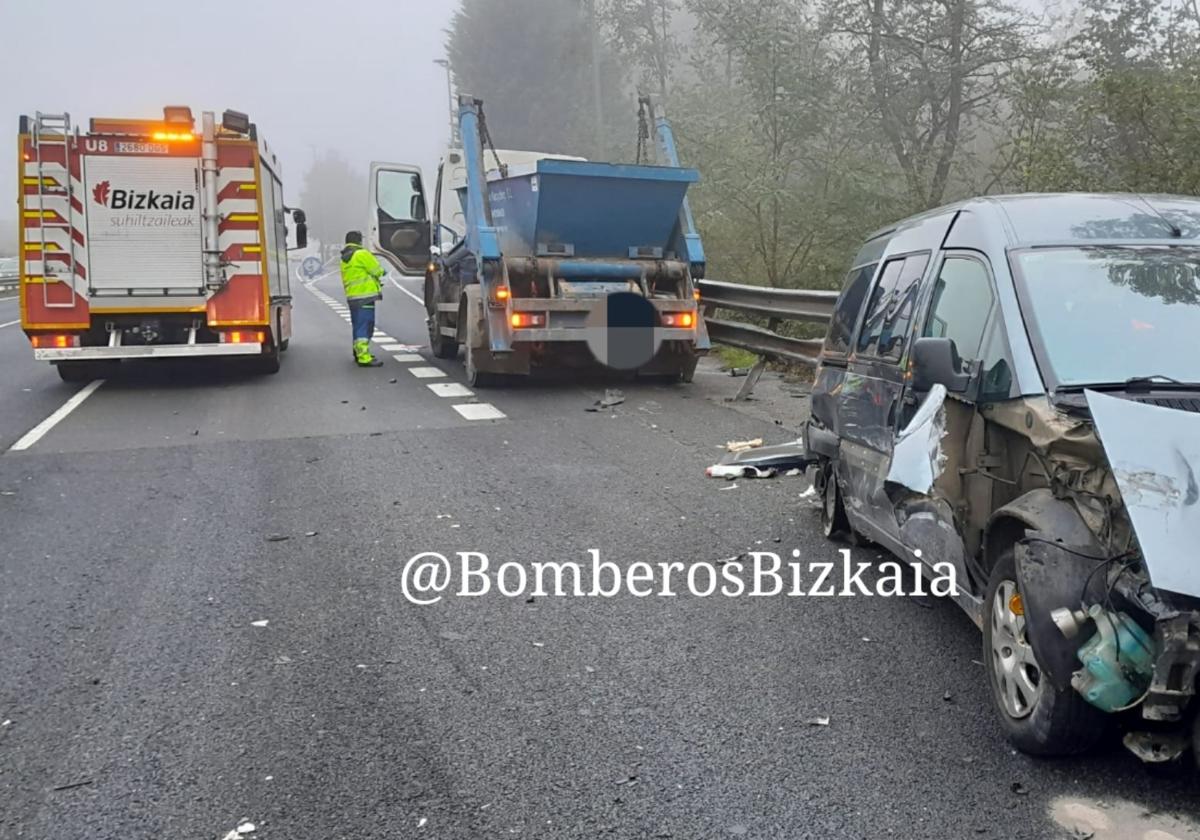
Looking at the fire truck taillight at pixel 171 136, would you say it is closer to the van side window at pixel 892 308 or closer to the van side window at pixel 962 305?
the van side window at pixel 892 308

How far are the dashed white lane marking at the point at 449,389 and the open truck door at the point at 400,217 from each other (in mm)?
3649

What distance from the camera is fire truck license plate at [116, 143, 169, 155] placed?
11773 mm

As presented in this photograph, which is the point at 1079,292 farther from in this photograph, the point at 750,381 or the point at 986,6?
the point at 986,6

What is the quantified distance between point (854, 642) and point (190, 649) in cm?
275

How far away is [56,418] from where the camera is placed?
10.1 m

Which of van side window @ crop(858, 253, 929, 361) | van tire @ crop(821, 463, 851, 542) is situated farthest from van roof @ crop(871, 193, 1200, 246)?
van tire @ crop(821, 463, 851, 542)

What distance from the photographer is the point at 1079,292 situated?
3.91m

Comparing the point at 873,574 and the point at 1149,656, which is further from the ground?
the point at 1149,656

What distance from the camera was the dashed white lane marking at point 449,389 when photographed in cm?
1147

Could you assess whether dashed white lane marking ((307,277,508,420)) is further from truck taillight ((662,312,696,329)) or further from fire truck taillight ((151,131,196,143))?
fire truck taillight ((151,131,196,143))

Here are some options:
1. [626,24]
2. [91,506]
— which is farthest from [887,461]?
[626,24]

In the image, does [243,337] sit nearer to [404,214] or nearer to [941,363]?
[404,214]
